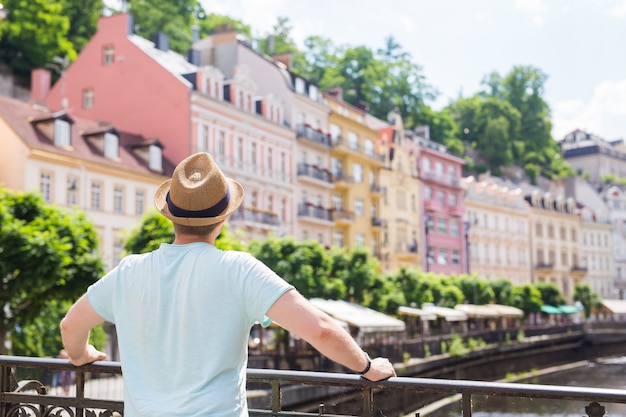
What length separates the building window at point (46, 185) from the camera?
33312mm

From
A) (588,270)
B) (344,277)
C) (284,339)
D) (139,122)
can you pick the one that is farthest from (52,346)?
(588,270)

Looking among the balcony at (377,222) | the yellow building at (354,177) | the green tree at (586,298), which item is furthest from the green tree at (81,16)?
the green tree at (586,298)

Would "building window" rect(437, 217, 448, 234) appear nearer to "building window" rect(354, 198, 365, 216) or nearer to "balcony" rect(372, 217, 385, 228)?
"balcony" rect(372, 217, 385, 228)

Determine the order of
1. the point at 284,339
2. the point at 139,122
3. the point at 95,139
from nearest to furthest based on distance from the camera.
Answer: the point at 284,339, the point at 95,139, the point at 139,122

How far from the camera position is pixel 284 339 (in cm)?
3197

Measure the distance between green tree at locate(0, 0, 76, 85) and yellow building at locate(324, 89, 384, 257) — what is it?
16684 mm

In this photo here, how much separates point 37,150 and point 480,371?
982 inches

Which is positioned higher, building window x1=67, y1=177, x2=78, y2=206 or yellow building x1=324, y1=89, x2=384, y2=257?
yellow building x1=324, y1=89, x2=384, y2=257

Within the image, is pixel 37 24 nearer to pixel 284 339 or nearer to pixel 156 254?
pixel 284 339

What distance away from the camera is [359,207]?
5825 centimetres

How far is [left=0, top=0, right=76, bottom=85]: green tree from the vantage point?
52094mm

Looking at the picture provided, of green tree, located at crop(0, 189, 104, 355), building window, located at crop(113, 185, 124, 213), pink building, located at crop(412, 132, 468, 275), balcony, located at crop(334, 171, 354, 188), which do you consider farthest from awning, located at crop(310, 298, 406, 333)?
pink building, located at crop(412, 132, 468, 275)

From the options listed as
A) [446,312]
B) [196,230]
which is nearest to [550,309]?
[446,312]

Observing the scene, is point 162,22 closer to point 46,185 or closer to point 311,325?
point 46,185
